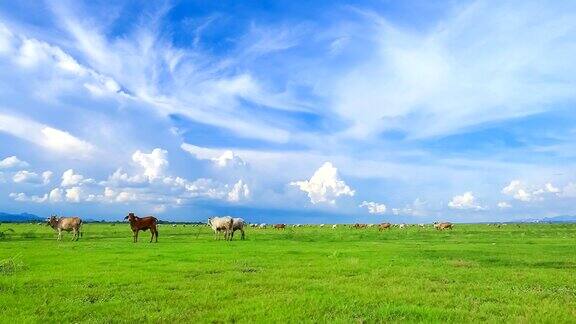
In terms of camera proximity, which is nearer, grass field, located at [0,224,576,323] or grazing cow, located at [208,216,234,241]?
grass field, located at [0,224,576,323]

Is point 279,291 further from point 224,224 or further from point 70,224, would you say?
point 70,224

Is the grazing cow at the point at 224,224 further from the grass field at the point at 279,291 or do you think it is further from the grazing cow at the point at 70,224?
the grass field at the point at 279,291

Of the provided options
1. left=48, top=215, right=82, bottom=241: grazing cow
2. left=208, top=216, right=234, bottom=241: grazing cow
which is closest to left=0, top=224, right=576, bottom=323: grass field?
left=208, top=216, right=234, bottom=241: grazing cow

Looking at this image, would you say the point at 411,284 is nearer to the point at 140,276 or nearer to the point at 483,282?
→ the point at 483,282

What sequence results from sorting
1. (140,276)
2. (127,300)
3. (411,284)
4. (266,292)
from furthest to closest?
(140,276), (411,284), (266,292), (127,300)

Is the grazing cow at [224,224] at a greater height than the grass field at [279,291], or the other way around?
the grazing cow at [224,224]

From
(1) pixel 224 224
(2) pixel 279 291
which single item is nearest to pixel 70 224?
(1) pixel 224 224

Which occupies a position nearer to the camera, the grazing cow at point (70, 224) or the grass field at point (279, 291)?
the grass field at point (279, 291)

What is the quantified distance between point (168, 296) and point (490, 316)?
8.71m

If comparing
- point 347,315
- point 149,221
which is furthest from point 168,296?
point 149,221

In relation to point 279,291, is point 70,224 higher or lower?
higher

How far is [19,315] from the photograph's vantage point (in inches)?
466

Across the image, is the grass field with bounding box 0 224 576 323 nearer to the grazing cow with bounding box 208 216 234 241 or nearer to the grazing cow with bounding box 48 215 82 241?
the grazing cow with bounding box 208 216 234 241

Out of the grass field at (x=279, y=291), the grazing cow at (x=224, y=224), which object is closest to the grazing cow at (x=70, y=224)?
the grazing cow at (x=224, y=224)
